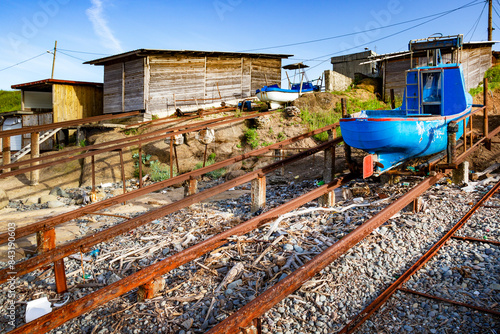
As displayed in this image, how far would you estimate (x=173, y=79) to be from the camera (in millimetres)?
17938

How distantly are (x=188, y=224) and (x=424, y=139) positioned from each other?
5.20m

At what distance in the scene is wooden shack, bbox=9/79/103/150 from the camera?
1792cm

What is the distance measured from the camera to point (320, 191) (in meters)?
6.55

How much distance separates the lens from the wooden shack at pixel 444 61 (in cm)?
1864

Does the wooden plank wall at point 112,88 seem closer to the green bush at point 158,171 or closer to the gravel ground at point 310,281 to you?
the green bush at point 158,171

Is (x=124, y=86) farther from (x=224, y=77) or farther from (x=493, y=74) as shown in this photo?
(x=493, y=74)

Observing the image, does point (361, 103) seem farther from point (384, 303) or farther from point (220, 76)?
point (384, 303)

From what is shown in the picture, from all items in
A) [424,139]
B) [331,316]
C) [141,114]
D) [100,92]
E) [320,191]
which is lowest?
[331,316]

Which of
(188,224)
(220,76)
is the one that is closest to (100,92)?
(220,76)

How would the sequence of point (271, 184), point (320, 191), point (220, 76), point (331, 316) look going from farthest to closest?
1. point (220, 76)
2. point (271, 184)
3. point (320, 191)
4. point (331, 316)

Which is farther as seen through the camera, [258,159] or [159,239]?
[258,159]

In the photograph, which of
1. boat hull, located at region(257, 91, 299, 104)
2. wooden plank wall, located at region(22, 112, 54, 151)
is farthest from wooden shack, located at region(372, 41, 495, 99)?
wooden plank wall, located at region(22, 112, 54, 151)

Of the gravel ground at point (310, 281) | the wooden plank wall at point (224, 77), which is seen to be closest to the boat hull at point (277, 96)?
the wooden plank wall at point (224, 77)

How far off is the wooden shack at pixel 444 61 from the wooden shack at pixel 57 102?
1677cm
